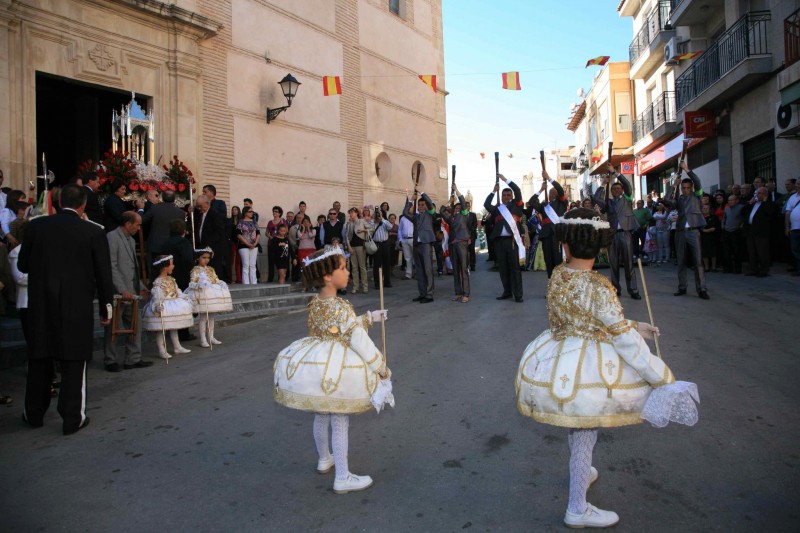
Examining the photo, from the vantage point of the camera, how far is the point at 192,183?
12125 millimetres

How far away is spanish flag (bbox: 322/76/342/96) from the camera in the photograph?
1645cm

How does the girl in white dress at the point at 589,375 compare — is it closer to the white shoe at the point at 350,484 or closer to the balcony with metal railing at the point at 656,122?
the white shoe at the point at 350,484

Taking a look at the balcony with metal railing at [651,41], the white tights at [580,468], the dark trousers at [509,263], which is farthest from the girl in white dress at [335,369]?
the balcony with metal railing at [651,41]

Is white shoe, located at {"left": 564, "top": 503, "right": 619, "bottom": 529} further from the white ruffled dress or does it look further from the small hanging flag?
the small hanging flag

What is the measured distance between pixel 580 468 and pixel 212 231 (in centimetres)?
903

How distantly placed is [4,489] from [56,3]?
1036 cm

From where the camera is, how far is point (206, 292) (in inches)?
311

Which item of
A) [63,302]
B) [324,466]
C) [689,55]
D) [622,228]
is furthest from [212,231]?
[689,55]

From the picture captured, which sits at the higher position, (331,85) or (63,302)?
(331,85)

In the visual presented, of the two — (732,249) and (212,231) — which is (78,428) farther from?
(732,249)

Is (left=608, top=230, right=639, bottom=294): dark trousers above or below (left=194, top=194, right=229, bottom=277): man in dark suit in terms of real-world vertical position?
below

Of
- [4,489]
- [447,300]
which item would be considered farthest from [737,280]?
[4,489]

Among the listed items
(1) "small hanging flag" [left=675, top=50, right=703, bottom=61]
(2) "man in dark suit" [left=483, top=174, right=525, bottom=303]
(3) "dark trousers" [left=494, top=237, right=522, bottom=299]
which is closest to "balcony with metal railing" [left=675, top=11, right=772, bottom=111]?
(1) "small hanging flag" [left=675, top=50, right=703, bottom=61]

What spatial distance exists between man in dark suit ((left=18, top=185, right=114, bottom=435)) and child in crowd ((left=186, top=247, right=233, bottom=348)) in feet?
9.31
